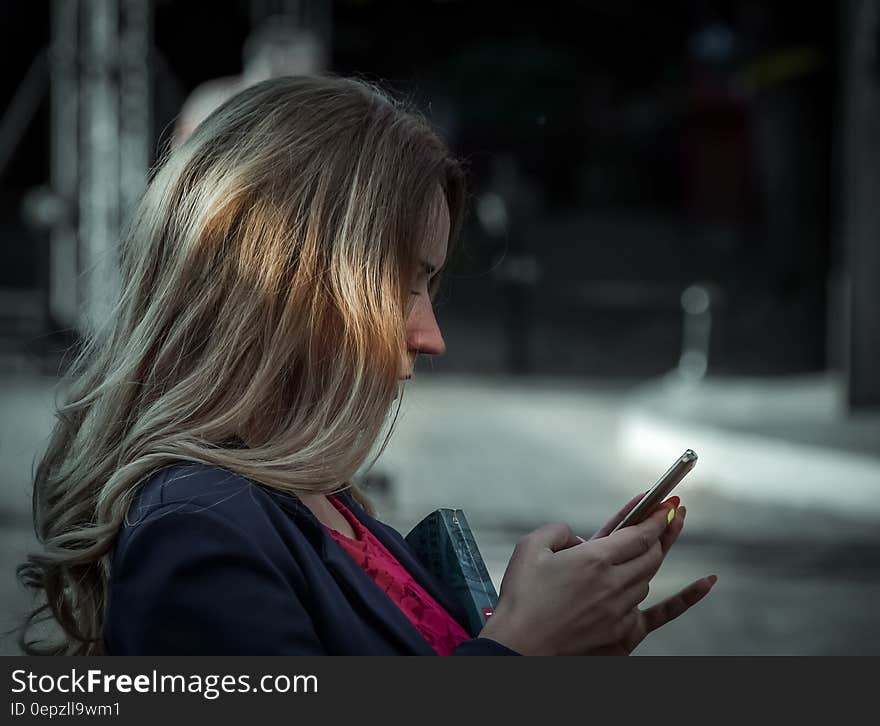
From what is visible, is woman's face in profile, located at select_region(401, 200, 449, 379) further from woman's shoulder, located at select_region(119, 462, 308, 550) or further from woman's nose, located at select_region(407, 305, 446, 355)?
woman's shoulder, located at select_region(119, 462, 308, 550)

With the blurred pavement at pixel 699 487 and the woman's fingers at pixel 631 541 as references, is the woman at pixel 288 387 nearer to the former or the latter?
the woman's fingers at pixel 631 541

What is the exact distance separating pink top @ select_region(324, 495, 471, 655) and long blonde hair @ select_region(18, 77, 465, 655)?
0.47ft

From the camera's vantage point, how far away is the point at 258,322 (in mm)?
1469

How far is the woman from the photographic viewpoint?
1.43 meters

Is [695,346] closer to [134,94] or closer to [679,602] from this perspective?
[134,94]

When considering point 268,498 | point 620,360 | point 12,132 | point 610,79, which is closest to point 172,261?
point 268,498

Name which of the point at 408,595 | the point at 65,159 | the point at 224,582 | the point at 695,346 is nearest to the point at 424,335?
the point at 408,595

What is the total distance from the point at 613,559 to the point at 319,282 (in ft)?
1.32

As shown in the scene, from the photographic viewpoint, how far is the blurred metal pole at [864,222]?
946cm

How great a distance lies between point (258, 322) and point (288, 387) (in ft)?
0.26

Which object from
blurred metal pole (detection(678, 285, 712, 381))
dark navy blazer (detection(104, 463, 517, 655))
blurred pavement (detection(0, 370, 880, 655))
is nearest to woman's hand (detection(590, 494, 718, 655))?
dark navy blazer (detection(104, 463, 517, 655))

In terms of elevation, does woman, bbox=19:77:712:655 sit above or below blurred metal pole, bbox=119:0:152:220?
below

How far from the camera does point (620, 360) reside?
17266 millimetres

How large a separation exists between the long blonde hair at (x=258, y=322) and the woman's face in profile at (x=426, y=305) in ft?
0.11
